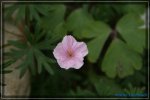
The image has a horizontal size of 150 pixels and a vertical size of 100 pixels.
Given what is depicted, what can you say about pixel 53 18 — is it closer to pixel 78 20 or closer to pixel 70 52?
pixel 78 20

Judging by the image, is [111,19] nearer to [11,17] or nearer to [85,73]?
[85,73]

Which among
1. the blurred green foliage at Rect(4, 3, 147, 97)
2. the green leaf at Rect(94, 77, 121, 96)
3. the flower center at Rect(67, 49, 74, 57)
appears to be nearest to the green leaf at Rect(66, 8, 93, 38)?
the blurred green foliage at Rect(4, 3, 147, 97)

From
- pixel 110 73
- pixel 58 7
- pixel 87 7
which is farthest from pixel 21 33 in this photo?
pixel 110 73

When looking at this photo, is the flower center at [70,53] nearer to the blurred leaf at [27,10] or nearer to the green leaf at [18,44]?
the green leaf at [18,44]

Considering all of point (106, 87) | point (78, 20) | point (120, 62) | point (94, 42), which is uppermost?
point (78, 20)

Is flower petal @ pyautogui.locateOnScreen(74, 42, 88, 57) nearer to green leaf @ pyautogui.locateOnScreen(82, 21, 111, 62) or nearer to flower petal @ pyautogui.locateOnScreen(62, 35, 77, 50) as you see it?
A: flower petal @ pyautogui.locateOnScreen(62, 35, 77, 50)

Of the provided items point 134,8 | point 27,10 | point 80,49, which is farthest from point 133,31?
point 80,49

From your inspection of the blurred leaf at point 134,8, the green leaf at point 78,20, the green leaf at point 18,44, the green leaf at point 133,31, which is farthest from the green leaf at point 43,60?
the blurred leaf at point 134,8
